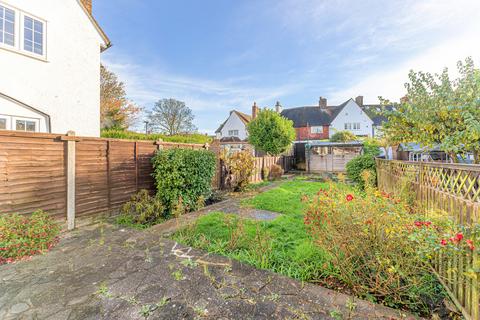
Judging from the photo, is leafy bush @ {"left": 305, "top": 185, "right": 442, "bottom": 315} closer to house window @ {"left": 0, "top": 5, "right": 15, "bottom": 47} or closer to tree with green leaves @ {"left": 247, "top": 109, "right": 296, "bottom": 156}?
house window @ {"left": 0, "top": 5, "right": 15, "bottom": 47}

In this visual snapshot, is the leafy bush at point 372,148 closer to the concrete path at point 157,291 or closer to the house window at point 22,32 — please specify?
the concrete path at point 157,291

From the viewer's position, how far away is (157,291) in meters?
2.45

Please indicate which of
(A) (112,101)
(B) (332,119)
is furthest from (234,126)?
(A) (112,101)

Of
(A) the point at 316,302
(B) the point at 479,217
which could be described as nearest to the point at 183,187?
(A) the point at 316,302

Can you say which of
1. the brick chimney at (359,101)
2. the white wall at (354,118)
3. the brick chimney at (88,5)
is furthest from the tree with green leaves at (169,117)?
the brick chimney at (359,101)

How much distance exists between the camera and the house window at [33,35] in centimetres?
644

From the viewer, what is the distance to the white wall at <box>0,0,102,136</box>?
20.4 feet

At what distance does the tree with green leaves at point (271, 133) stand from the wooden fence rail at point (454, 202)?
10.2m

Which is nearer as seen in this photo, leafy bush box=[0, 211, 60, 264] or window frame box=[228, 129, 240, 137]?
leafy bush box=[0, 211, 60, 264]

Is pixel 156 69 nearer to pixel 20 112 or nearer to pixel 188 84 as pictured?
pixel 188 84

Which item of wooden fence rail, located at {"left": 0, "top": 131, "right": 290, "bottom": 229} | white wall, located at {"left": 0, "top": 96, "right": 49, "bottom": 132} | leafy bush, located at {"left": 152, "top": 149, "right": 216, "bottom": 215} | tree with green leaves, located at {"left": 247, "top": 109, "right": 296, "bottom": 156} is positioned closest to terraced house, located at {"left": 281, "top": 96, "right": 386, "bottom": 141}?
tree with green leaves, located at {"left": 247, "top": 109, "right": 296, "bottom": 156}

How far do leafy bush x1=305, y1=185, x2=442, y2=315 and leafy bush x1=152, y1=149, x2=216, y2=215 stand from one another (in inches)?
151

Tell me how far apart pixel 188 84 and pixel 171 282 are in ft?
55.6

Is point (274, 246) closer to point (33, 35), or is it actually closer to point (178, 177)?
point (178, 177)
